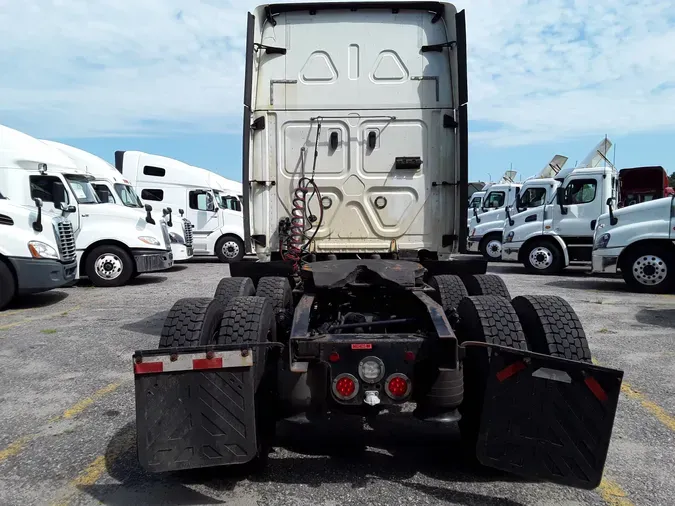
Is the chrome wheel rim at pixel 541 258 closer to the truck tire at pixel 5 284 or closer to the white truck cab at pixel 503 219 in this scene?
the white truck cab at pixel 503 219

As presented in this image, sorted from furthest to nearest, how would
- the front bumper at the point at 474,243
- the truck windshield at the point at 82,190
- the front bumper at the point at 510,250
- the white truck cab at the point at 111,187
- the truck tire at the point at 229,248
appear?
the front bumper at the point at 474,243, the truck tire at the point at 229,248, the front bumper at the point at 510,250, the white truck cab at the point at 111,187, the truck windshield at the point at 82,190

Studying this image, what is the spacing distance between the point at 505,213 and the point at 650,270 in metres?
6.85

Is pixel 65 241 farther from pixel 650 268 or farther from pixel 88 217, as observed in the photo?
pixel 650 268

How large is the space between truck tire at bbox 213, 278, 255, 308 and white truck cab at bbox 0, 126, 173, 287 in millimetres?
7846

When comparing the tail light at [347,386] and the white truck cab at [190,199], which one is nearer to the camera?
the tail light at [347,386]

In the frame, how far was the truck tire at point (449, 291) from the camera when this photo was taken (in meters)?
4.86

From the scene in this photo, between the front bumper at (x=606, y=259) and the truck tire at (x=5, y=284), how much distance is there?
35.6ft

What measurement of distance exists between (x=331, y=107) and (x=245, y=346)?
11.3ft

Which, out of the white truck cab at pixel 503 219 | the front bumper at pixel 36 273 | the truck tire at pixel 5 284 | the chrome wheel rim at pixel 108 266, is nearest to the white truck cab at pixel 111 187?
the chrome wheel rim at pixel 108 266

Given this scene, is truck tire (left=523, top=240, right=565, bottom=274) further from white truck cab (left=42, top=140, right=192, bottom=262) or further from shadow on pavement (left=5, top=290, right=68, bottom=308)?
shadow on pavement (left=5, top=290, right=68, bottom=308)

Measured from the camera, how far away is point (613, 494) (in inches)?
124

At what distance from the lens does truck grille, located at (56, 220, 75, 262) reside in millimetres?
9789

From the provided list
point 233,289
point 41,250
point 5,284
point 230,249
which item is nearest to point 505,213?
point 230,249

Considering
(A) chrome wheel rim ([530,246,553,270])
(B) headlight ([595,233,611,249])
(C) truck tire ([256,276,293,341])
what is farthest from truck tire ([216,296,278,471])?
(A) chrome wheel rim ([530,246,553,270])
